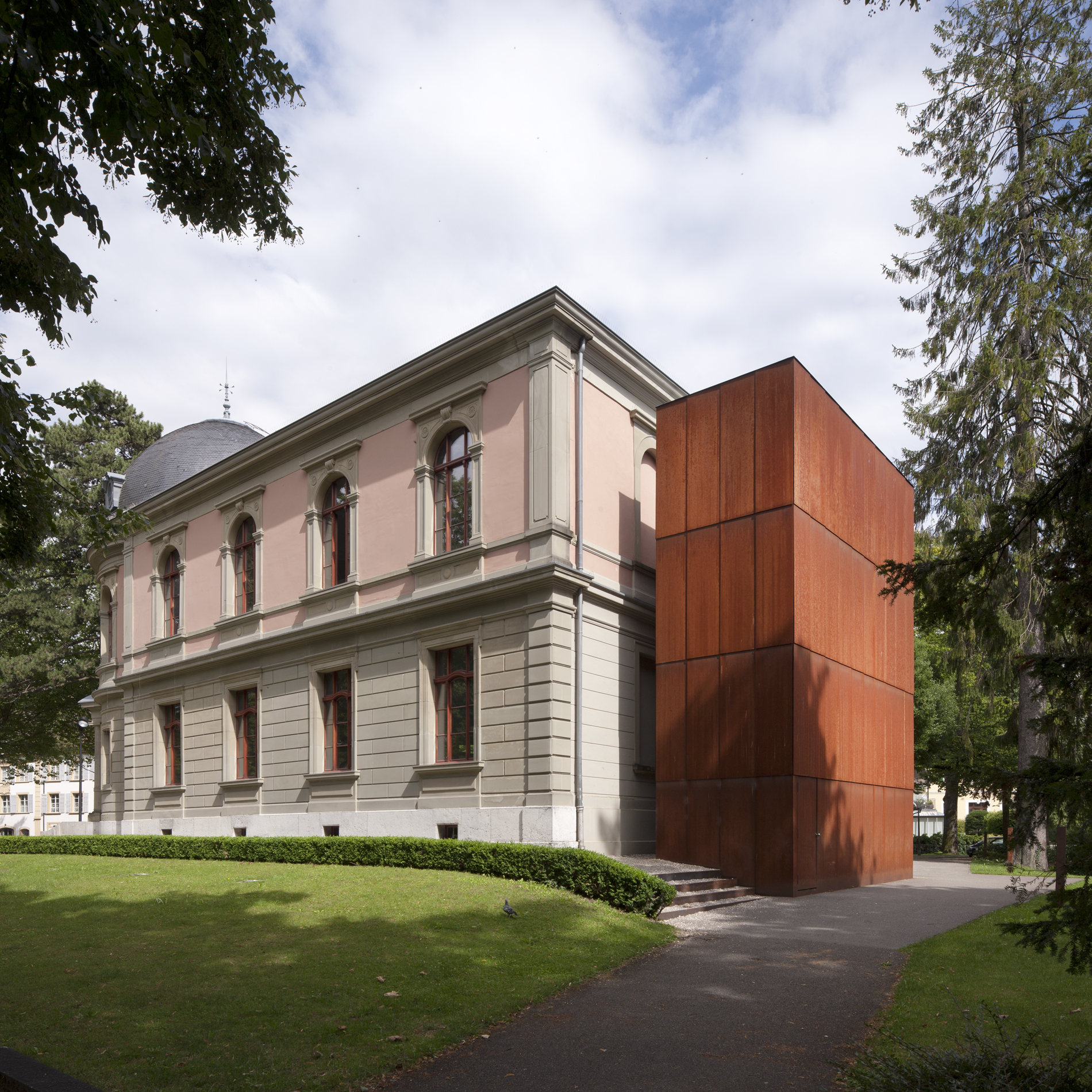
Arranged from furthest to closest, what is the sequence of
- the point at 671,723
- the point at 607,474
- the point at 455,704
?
the point at 607,474
the point at 455,704
the point at 671,723

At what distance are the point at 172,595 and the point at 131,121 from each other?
25409mm

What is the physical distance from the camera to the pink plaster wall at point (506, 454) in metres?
19.3

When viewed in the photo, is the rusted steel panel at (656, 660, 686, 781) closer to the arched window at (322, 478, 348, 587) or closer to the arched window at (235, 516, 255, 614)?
the arched window at (322, 478, 348, 587)

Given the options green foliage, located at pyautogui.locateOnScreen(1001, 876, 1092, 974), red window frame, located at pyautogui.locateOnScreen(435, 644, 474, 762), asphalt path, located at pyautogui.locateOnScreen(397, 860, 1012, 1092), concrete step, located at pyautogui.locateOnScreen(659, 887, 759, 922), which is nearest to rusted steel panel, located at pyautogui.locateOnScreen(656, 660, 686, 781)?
concrete step, located at pyautogui.locateOnScreen(659, 887, 759, 922)

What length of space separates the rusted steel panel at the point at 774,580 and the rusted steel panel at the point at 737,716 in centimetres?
51

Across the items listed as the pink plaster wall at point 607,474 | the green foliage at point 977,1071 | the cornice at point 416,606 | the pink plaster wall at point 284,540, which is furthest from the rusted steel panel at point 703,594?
the green foliage at point 977,1071

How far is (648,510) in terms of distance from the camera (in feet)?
71.9

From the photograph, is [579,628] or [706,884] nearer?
[706,884]

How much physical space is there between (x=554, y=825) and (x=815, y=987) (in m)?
8.85

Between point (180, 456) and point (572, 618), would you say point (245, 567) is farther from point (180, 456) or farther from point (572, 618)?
point (572, 618)

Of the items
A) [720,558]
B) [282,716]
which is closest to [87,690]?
[282,716]

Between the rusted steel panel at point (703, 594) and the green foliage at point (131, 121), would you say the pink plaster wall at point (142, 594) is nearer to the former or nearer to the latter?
the rusted steel panel at point (703, 594)

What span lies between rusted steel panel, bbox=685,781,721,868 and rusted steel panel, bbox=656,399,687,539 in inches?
167

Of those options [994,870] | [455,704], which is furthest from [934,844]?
[455,704]
